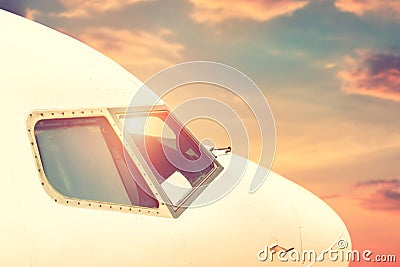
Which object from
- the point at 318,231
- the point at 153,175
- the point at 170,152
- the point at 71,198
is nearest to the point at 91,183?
the point at 71,198

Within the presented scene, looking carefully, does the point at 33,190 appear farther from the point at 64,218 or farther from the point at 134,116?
the point at 134,116

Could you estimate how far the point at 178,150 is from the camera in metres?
11.1

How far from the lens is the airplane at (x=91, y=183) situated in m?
9.29

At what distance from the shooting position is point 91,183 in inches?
388

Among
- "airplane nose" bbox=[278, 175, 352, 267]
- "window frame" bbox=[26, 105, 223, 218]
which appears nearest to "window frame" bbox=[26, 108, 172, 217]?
"window frame" bbox=[26, 105, 223, 218]

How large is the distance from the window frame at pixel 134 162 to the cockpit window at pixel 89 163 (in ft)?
0.17

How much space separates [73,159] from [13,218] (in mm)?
1184

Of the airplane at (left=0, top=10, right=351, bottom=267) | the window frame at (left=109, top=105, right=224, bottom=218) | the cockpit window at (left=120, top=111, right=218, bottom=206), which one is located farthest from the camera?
the cockpit window at (left=120, top=111, right=218, bottom=206)

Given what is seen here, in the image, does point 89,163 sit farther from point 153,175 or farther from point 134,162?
point 153,175

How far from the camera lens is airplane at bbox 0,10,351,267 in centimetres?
929

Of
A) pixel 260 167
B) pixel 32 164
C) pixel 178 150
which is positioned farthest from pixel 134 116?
pixel 260 167

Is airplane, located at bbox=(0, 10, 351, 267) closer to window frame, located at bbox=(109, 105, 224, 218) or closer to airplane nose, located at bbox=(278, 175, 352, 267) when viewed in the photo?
window frame, located at bbox=(109, 105, 224, 218)

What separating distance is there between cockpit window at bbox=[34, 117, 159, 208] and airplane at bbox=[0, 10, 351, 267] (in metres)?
0.01

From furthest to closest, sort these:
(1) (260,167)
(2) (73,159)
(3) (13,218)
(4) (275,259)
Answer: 1. (1) (260,167)
2. (4) (275,259)
3. (2) (73,159)
4. (3) (13,218)
